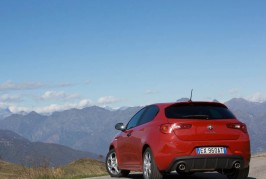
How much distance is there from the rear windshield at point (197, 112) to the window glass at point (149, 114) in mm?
384

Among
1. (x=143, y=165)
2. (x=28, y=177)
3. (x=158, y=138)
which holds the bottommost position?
(x=28, y=177)

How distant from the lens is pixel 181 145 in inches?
333

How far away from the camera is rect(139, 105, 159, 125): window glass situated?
937 cm

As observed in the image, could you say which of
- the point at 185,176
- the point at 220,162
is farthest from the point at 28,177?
the point at 220,162

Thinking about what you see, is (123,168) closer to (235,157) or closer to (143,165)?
(143,165)

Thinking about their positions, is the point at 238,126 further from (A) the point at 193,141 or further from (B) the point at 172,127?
(B) the point at 172,127

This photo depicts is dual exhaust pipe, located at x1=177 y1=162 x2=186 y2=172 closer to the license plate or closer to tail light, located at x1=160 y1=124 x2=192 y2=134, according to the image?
the license plate

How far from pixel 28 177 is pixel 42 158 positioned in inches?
51.8

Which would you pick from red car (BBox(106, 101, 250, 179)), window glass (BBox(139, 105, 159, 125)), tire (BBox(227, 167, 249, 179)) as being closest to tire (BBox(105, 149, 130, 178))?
window glass (BBox(139, 105, 159, 125))

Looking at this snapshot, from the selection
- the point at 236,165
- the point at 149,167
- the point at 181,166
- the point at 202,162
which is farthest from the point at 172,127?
the point at 236,165

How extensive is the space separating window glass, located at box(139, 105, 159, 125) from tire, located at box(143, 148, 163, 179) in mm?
683

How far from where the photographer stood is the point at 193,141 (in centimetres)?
848

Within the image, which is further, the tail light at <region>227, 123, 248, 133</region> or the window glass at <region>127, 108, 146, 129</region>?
the window glass at <region>127, 108, 146, 129</region>

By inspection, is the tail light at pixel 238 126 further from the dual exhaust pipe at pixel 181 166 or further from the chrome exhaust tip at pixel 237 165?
the dual exhaust pipe at pixel 181 166
